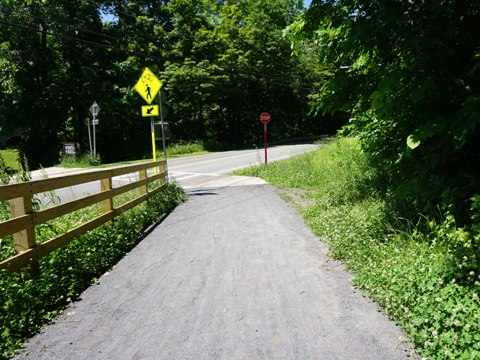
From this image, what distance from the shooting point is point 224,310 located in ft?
12.8

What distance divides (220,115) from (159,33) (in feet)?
35.9

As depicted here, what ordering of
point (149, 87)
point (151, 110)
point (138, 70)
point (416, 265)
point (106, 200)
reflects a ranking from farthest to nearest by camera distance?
point (138, 70)
point (151, 110)
point (149, 87)
point (106, 200)
point (416, 265)

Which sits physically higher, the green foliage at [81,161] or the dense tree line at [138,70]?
the dense tree line at [138,70]

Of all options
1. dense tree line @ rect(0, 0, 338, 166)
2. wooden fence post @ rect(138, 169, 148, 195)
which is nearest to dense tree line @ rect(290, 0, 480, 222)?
wooden fence post @ rect(138, 169, 148, 195)

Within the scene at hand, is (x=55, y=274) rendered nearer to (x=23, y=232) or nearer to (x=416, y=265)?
(x=23, y=232)

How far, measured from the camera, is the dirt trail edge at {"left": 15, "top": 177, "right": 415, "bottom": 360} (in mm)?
3199

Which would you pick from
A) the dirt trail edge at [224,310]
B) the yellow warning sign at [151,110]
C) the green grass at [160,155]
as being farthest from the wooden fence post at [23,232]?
the green grass at [160,155]

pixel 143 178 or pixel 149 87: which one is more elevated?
pixel 149 87

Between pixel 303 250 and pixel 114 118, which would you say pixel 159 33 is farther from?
pixel 303 250

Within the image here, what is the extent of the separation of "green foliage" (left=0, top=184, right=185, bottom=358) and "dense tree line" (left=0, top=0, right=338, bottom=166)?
19397 mm

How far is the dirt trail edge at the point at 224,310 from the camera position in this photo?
3.20m

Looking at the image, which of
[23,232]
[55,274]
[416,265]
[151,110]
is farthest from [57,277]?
[151,110]

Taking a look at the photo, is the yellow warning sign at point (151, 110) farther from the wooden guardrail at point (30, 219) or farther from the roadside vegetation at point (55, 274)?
the wooden guardrail at point (30, 219)

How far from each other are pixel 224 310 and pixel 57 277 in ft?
6.53
